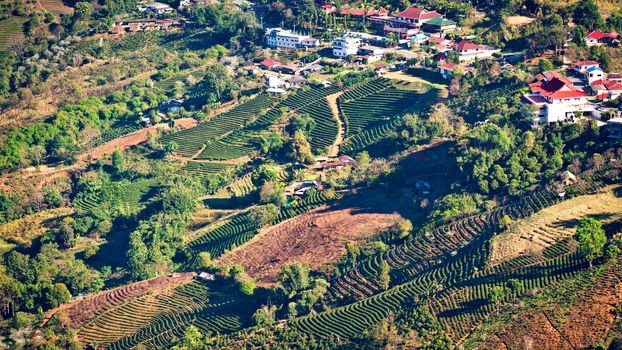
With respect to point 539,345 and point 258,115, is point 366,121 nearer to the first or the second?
point 258,115

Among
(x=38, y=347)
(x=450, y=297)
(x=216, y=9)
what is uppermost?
(x=216, y=9)

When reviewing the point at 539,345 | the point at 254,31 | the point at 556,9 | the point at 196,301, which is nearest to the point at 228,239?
the point at 196,301

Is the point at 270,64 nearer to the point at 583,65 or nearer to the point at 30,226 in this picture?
the point at 30,226

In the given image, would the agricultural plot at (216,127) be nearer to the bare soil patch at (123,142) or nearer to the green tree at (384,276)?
the bare soil patch at (123,142)

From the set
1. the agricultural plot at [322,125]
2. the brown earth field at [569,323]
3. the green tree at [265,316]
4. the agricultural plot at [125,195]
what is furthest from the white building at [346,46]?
the brown earth field at [569,323]

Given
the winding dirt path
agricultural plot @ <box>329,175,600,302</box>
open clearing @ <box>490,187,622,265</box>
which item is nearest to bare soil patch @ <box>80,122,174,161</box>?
the winding dirt path

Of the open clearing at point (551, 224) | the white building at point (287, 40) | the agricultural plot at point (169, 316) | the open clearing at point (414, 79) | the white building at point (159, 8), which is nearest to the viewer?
the open clearing at point (551, 224)
